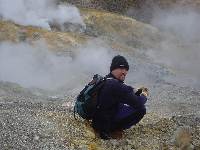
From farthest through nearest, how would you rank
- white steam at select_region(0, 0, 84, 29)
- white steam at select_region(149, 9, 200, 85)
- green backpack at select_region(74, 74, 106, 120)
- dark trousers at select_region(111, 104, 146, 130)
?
white steam at select_region(0, 0, 84, 29), white steam at select_region(149, 9, 200, 85), dark trousers at select_region(111, 104, 146, 130), green backpack at select_region(74, 74, 106, 120)

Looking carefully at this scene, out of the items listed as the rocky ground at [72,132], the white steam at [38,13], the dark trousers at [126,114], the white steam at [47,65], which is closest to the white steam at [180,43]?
the white steam at [47,65]

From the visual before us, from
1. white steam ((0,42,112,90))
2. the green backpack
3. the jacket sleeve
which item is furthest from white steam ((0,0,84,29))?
the jacket sleeve

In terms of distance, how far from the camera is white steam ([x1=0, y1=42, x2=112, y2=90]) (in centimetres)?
2036

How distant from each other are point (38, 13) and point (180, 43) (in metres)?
8.60

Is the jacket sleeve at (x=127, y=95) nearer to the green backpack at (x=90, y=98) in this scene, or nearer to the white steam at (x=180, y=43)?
the green backpack at (x=90, y=98)

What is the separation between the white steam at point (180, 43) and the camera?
85.9ft

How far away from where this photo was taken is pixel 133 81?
21.1m

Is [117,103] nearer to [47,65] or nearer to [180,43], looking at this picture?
[47,65]

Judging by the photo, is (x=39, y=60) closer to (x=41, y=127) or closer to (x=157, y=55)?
(x=157, y=55)

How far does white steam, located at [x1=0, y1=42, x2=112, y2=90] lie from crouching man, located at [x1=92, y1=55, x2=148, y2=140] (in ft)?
32.5

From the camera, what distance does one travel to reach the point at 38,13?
100 ft

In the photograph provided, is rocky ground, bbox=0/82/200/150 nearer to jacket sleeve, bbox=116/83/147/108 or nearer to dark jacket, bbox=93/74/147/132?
dark jacket, bbox=93/74/147/132

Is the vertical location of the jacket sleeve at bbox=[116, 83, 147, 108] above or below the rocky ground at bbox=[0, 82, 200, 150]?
above

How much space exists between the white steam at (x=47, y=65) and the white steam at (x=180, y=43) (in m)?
3.83
